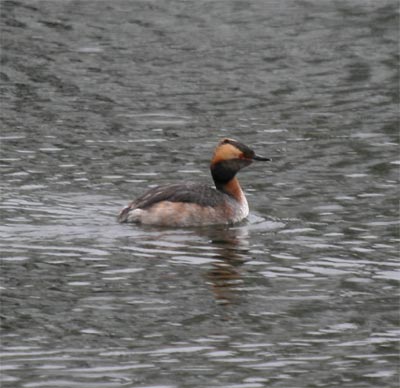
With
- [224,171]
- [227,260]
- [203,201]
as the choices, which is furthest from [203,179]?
[227,260]

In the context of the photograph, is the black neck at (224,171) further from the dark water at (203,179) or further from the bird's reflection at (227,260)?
the bird's reflection at (227,260)

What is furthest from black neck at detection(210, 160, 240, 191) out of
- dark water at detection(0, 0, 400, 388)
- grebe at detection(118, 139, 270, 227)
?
dark water at detection(0, 0, 400, 388)

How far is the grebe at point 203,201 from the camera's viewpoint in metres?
17.5

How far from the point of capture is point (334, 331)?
13242mm

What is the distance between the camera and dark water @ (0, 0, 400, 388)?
497 inches

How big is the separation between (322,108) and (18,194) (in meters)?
7.29

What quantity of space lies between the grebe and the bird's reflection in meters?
0.24

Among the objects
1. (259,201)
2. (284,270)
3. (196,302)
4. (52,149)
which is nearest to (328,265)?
(284,270)

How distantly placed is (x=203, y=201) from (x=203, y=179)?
2499 mm

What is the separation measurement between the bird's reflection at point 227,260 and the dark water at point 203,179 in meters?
0.04

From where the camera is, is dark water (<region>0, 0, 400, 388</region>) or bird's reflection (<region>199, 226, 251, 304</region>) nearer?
dark water (<region>0, 0, 400, 388</region>)

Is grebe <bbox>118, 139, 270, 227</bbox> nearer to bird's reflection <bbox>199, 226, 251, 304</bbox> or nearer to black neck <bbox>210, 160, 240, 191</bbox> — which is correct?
black neck <bbox>210, 160, 240, 191</bbox>

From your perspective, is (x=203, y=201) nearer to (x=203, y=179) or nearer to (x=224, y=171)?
(x=224, y=171)

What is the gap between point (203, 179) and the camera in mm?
20391
